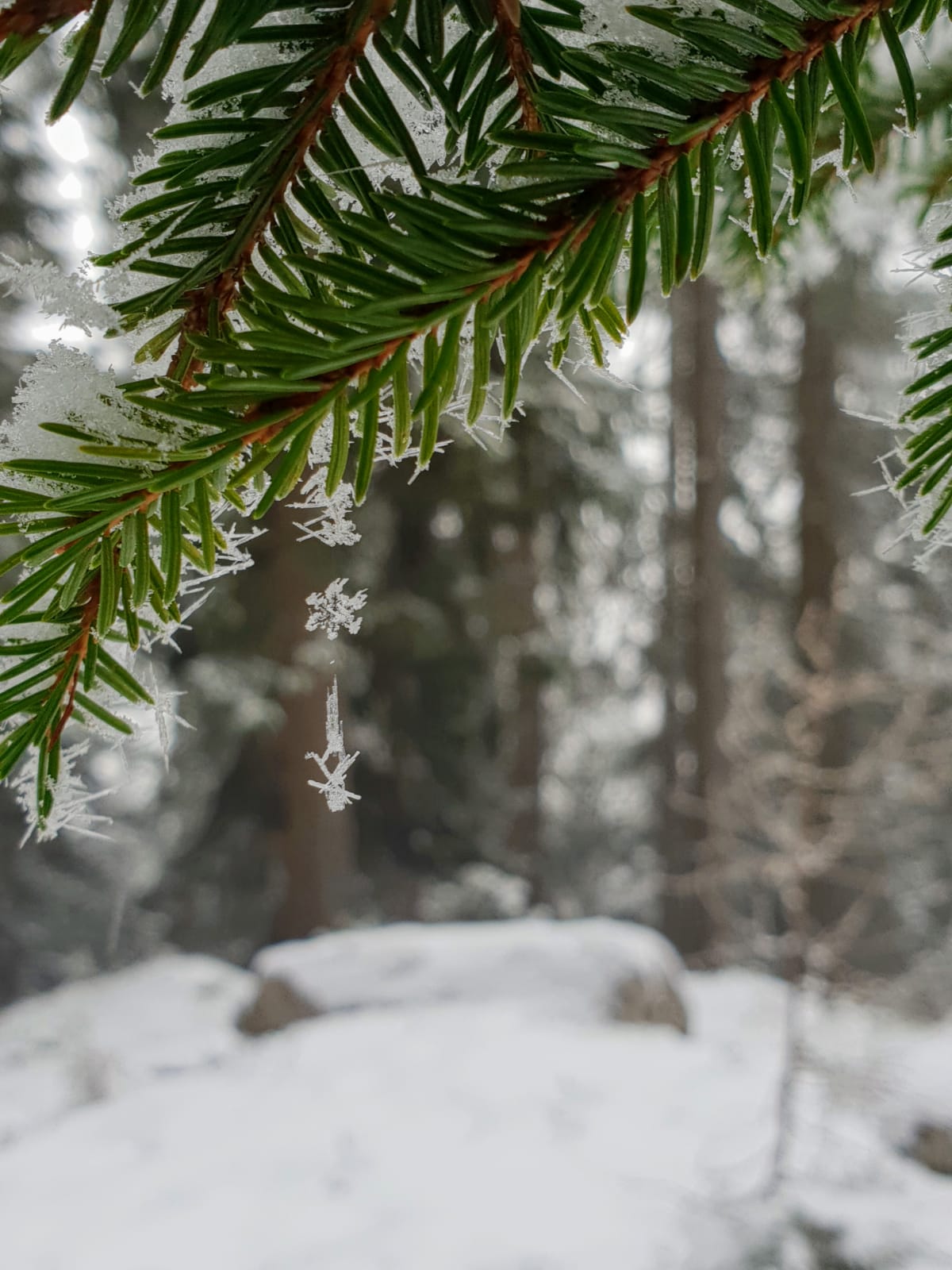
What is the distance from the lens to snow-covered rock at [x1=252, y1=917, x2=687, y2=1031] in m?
3.48

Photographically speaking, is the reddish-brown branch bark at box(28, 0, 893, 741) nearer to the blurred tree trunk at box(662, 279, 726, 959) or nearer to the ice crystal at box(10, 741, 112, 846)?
the ice crystal at box(10, 741, 112, 846)

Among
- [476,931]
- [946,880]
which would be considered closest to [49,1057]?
[476,931]

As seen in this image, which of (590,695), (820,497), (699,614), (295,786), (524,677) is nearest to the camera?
(295,786)

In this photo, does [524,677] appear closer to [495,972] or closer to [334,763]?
[495,972]

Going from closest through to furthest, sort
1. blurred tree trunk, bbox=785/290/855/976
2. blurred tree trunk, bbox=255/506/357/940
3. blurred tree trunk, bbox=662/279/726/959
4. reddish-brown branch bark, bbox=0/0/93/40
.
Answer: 1. reddish-brown branch bark, bbox=0/0/93/40
2. blurred tree trunk, bbox=255/506/357/940
3. blurred tree trunk, bbox=662/279/726/959
4. blurred tree trunk, bbox=785/290/855/976

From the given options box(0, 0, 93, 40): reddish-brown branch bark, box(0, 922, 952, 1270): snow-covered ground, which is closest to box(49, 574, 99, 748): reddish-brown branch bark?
box(0, 0, 93, 40): reddish-brown branch bark

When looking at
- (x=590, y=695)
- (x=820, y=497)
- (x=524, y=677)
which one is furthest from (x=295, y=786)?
(x=820, y=497)

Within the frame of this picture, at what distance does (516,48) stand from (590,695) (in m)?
8.08

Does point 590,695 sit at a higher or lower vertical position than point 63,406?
higher

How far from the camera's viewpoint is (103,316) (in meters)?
0.28

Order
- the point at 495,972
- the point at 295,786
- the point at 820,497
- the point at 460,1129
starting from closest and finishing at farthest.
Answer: the point at 460,1129 < the point at 495,972 < the point at 295,786 < the point at 820,497

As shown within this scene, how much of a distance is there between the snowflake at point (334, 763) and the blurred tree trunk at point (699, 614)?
5.98 meters

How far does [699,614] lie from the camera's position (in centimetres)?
662

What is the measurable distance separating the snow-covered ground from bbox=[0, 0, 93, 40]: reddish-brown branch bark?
1.79m
